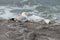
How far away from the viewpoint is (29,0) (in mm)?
10281

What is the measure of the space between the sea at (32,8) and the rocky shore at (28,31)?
118 centimetres

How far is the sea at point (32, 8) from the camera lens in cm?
797

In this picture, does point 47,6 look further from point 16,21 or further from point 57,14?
point 16,21

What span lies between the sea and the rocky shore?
1.18 m

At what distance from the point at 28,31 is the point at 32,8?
3.42 m

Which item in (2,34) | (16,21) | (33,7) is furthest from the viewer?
(33,7)

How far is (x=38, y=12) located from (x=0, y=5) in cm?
197

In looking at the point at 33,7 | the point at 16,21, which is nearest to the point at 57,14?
the point at 33,7

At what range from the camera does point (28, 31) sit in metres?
5.62

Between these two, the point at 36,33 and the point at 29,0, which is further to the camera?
the point at 29,0

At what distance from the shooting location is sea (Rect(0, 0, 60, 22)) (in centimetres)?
797

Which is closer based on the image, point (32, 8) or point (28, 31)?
point (28, 31)

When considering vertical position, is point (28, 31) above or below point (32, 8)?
below

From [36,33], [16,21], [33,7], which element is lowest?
[36,33]
